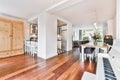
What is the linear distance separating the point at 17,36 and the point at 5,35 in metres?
0.66

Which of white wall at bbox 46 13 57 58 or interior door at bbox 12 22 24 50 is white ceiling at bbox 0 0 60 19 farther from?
interior door at bbox 12 22 24 50

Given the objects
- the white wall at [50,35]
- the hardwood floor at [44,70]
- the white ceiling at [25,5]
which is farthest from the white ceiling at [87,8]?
the hardwood floor at [44,70]

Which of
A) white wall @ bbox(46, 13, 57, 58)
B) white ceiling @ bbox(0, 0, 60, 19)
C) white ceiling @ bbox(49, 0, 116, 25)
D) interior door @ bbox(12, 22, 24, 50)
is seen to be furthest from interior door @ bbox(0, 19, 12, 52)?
white ceiling @ bbox(49, 0, 116, 25)

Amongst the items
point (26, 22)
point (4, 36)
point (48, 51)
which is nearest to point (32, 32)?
point (26, 22)

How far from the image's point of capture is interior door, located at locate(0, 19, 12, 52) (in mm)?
4204

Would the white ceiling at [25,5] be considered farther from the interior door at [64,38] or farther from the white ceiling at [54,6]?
the interior door at [64,38]

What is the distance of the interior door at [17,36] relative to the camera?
4759mm

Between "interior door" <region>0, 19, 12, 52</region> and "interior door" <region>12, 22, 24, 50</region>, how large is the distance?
0.87ft

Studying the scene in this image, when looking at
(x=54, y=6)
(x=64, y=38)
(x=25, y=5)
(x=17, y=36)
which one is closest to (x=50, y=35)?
(x=54, y=6)

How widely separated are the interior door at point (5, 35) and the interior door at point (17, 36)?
0.87ft

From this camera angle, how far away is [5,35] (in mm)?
4383

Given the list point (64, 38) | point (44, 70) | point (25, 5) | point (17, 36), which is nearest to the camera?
point (44, 70)

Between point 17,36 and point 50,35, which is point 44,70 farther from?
point 17,36

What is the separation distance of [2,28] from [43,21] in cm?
215
